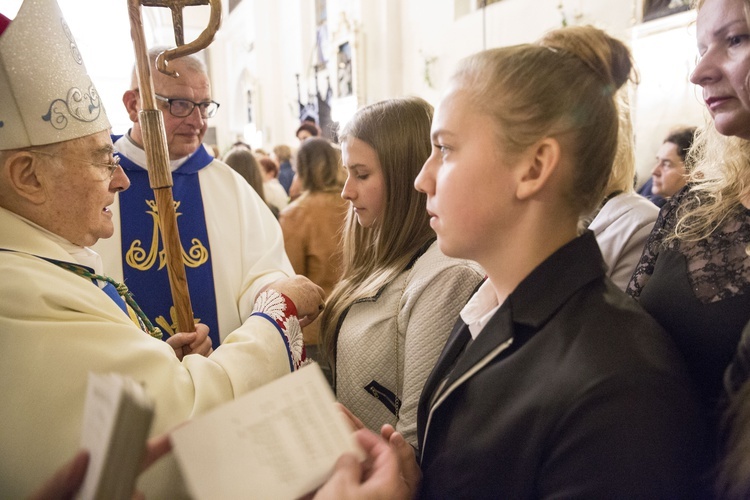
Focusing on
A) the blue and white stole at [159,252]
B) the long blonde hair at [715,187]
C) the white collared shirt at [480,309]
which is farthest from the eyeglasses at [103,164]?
the long blonde hair at [715,187]

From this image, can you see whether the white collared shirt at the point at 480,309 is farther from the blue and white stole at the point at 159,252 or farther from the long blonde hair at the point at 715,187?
the blue and white stole at the point at 159,252

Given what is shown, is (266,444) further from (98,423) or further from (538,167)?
(538,167)

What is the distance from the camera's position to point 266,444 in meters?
0.80

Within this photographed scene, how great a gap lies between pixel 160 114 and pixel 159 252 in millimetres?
890

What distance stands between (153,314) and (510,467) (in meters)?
1.75

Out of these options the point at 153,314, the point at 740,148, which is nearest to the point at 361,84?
the point at 153,314

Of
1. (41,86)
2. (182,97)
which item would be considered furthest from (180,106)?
(41,86)

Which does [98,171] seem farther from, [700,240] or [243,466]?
[700,240]

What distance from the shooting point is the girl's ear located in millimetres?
1024

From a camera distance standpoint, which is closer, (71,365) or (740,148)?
(71,365)

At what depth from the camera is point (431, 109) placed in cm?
185

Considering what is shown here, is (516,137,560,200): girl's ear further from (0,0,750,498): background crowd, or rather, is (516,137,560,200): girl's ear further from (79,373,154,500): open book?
(79,373,154,500): open book

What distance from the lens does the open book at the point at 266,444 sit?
78 centimetres

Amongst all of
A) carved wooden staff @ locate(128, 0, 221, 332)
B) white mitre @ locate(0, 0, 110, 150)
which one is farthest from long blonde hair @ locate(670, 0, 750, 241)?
white mitre @ locate(0, 0, 110, 150)
